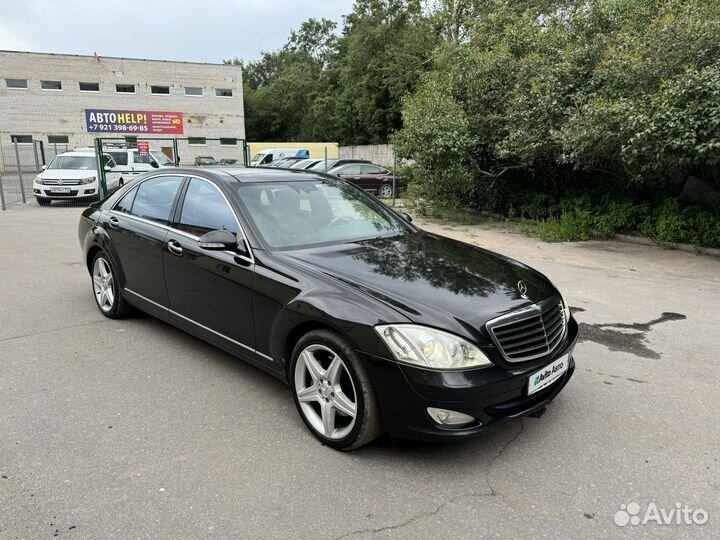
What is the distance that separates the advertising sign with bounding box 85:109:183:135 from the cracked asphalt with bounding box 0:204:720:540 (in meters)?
32.1

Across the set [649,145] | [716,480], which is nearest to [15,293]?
[716,480]

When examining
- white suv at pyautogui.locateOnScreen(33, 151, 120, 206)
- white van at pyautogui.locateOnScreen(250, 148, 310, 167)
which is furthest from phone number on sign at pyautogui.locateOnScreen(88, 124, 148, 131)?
white suv at pyautogui.locateOnScreen(33, 151, 120, 206)

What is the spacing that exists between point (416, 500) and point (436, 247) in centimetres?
195

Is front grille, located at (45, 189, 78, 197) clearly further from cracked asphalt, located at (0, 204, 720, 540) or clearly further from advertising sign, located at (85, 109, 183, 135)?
advertising sign, located at (85, 109, 183, 135)

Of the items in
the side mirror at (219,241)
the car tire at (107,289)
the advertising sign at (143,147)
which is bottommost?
the car tire at (107,289)

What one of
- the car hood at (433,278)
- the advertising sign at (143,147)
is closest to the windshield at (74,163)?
the advertising sign at (143,147)

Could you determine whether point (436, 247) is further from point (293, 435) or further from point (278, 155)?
point (278, 155)

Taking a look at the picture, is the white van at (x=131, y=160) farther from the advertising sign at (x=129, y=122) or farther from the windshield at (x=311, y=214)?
the advertising sign at (x=129, y=122)

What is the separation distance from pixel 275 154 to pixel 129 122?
38.0 ft

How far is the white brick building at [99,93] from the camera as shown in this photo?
1550 inches

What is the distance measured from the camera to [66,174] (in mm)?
16422

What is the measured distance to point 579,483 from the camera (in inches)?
109

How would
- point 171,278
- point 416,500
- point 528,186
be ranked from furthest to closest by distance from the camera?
→ point 528,186 → point 171,278 → point 416,500

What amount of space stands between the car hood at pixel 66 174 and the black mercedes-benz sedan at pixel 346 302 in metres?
13.5
